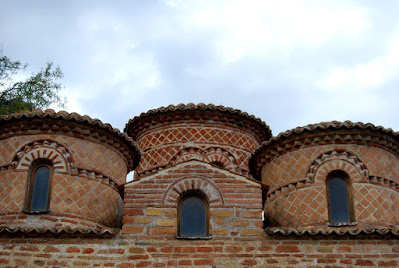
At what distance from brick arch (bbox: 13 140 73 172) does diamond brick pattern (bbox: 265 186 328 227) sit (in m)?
4.53

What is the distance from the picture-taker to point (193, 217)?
34.0 feet

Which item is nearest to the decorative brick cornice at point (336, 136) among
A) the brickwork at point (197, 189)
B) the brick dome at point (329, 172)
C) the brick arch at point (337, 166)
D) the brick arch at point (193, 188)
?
the brick dome at point (329, 172)

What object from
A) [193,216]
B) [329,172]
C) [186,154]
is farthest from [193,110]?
[193,216]

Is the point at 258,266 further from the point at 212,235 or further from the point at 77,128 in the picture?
the point at 77,128

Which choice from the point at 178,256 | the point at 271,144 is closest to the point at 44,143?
the point at 178,256

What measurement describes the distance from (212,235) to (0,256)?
3.77 meters

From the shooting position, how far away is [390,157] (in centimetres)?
1233

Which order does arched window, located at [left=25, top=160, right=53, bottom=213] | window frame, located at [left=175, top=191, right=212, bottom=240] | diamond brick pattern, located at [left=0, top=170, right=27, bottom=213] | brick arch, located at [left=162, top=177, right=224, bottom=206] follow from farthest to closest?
arched window, located at [left=25, top=160, right=53, bottom=213], diamond brick pattern, located at [left=0, top=170, right=27, bottom=213], brick arch, located at [left=162, top=177, right=224, bottom=206], window frame, located at [left=175, top=191, right=212, bottom=240]

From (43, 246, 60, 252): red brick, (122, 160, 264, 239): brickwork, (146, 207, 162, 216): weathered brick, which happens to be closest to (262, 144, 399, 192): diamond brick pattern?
(122, 160, 264, 239): brickwork

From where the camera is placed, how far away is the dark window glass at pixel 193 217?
10.2 m

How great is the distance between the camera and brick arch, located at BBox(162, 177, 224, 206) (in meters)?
10.4

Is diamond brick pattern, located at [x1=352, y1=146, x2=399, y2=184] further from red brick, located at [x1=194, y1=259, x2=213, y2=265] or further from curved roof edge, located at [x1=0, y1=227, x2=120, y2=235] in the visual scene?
curved roof edge, located at [x1=0, y1=227, x2=120, y2=235]

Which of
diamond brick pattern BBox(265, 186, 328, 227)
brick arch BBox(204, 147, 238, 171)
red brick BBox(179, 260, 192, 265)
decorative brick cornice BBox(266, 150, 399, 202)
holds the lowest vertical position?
red brick BBox(179, 260, 192, 265)

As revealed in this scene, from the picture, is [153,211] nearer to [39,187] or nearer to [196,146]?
[39,187]
